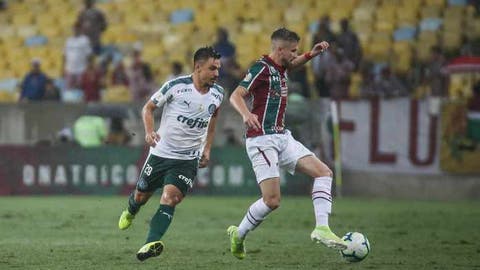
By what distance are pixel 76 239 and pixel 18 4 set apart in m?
17.9

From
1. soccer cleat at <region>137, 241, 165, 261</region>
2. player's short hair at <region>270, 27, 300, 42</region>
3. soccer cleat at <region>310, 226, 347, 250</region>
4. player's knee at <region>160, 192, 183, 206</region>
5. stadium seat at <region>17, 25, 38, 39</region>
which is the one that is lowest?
soccer cleat at <region>137, 241, 165, 261</region>

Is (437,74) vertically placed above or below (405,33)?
below

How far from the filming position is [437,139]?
74.2 feet

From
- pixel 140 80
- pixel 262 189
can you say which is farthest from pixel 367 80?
pixel 262 189

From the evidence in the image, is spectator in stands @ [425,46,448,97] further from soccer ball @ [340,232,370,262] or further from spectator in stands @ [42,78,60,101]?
soccer ball @ [340,232,370,262]

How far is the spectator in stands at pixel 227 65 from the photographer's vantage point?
24453 millimetres

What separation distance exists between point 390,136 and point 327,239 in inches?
459

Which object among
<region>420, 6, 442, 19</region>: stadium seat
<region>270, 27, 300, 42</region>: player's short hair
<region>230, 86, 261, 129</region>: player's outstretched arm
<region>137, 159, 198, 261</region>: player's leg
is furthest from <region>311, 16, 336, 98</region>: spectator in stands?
<region>230, 86, 261, 129</region>: player's outstretched arm

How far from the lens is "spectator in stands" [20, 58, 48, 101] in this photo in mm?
25328

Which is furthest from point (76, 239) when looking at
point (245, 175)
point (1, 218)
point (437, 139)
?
point (437, 139)

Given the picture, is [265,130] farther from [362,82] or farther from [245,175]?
[362,82]

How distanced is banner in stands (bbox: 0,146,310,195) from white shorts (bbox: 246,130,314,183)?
1047 cm

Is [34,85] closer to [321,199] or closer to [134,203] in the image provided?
[134,203]

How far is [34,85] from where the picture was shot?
25.4 m
